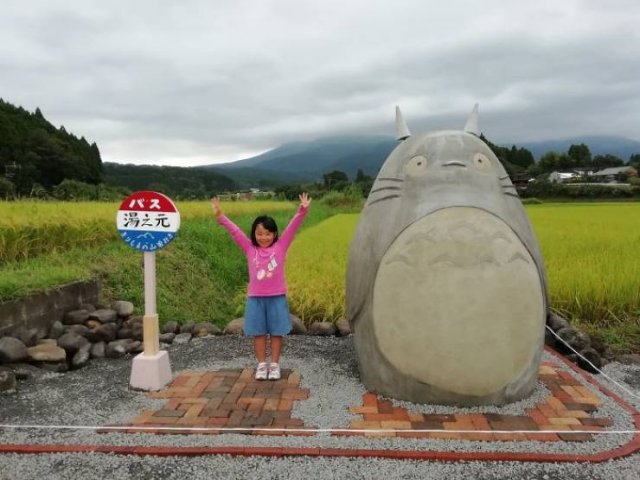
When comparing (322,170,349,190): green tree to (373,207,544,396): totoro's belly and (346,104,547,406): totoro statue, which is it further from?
(373,207,544,396): totoro's belly

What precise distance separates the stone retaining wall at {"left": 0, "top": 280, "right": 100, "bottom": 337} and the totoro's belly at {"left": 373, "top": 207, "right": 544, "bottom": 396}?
3.32 meters

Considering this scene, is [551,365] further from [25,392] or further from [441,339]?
[25,392]

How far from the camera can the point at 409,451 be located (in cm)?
297

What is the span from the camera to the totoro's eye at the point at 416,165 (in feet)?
12.7

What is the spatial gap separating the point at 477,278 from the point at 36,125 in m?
35.3

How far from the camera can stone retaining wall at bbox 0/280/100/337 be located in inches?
188

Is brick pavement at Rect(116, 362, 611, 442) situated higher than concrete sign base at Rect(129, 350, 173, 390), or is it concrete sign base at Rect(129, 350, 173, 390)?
concrete sign base at Rect(129, 350, 173, 390)

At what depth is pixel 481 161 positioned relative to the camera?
3.89 metres

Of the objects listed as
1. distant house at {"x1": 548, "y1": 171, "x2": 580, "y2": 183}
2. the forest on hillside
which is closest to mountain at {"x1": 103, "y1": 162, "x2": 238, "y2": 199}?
the forest on hillside

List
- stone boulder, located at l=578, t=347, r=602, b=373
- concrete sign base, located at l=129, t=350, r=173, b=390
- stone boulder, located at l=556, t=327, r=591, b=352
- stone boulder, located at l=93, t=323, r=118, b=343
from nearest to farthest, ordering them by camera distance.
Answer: concrete sign base, located at l=129, t=350, r=173, b=390
stone boulder, located at l=578, t=347, r=602, b=373
stone boulder, located at l=556, t=327, r=591, b=352
stone boulder, located at l=93, t=323, r=118, b=343

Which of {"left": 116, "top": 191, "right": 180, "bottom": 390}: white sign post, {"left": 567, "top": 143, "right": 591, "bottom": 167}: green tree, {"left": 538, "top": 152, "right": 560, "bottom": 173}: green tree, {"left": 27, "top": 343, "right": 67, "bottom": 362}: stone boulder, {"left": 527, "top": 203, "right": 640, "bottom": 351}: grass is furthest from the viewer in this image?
{"left": 567, "top": 143, "right": 591, "bottom": 167}: green tree

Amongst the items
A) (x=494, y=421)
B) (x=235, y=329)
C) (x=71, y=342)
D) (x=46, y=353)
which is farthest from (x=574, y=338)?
(x=46, y=353)

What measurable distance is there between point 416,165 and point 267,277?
1.38 meters

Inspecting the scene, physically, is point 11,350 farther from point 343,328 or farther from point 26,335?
point 343,328
